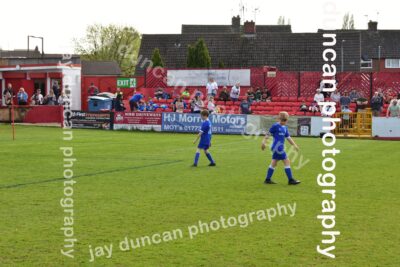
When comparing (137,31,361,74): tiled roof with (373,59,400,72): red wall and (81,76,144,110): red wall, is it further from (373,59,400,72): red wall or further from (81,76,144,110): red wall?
(81,76,144,110): red wall

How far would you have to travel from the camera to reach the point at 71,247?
8.69 m

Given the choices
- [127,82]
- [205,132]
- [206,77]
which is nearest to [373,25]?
[206,77]

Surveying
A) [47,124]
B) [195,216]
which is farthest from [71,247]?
[47,124]

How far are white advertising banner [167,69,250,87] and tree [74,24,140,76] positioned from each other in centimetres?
3622

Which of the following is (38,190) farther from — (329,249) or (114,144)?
(114,144)

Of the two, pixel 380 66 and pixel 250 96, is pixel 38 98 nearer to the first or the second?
pixel 250 96

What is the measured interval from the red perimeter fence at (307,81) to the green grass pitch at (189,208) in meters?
20.5

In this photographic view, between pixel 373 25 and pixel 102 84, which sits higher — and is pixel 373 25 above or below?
above

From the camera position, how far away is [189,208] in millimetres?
11602

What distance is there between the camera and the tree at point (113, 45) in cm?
8269

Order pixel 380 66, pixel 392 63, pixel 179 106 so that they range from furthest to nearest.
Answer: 1. pixel 392 63
2. pixel 380 66
3. pixel 179 106

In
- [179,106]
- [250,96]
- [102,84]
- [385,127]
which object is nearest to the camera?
[385,127]

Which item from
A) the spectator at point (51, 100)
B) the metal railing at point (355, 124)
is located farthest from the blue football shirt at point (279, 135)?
the spectator at point (51, 100)

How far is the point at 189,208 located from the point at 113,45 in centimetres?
7350
